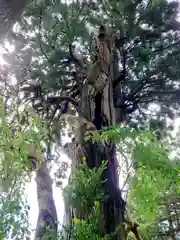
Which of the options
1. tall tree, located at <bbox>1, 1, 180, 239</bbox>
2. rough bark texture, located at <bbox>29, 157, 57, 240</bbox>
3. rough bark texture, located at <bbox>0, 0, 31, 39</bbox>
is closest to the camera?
rough bark texture, located at <bbox>0, 0, 31, 39</bbox>

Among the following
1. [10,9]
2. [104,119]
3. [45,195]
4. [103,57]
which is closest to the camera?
[10,9]

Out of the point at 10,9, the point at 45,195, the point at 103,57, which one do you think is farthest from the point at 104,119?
the point at 45,195

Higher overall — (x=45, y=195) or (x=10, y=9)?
(x=10, y=9)

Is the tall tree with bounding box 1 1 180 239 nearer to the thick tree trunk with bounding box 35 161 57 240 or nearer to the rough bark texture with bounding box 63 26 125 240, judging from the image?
Answer: the rough bark texture with bounding box 63 26 125 240

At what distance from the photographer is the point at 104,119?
294 cm

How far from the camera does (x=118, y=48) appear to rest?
12.9 feet

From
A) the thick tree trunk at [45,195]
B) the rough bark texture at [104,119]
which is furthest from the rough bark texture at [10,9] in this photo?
the thick tree trunk at [45,195]

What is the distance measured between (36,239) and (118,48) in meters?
2.66

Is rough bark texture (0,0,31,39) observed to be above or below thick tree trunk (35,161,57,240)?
above

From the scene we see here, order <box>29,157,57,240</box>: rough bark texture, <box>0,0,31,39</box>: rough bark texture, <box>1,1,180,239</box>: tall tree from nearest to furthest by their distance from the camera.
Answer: <box>0,0,31,39</box>: rough bark texture → <box>1,1,180,239</box>: tall tree → <box>29,157,57,240</box>: rough bark texture

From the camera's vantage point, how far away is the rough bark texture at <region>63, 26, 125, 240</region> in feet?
7.37

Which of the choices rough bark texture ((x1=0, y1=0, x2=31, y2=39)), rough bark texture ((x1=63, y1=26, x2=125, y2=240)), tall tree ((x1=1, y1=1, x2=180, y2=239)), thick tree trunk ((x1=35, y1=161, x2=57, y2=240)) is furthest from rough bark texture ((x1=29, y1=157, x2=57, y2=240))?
rough bark texture ((x1=0, y1=0, x2=31, y2=39))

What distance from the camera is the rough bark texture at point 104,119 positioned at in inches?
88.4

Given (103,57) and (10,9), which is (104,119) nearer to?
(103,57)
